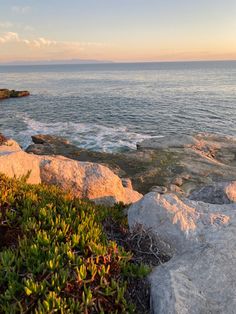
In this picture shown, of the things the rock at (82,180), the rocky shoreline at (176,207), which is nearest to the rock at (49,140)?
the rocky shoreline at (176,207)

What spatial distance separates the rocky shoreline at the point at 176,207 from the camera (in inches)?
238

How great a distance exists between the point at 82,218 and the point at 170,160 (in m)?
21.5

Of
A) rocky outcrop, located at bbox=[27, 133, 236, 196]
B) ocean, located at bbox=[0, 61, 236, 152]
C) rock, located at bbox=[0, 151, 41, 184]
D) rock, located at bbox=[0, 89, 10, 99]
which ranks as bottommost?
rock, located at bbox=[0, 89, 10, 99]

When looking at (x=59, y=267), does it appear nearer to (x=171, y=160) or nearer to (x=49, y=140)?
(x=171, y=160)

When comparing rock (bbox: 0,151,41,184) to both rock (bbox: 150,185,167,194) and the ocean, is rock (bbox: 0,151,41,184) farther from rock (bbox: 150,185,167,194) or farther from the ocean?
the ocean

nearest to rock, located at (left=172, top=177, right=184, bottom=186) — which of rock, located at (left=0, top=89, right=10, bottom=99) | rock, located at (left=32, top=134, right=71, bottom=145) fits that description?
rock, located at (left=32, top=134, right=71, bottom=145)

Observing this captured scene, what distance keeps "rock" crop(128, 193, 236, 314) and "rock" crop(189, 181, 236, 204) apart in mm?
2373

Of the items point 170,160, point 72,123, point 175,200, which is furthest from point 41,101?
→ point 175,200

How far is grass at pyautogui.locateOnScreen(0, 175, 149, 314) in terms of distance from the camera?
5.27m

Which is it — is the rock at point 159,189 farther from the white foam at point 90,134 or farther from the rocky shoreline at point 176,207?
the white foam at point 90,134

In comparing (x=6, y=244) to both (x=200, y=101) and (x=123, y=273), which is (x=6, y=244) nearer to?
(x=123, y=273)

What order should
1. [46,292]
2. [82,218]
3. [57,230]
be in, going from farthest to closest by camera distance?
[82,218]
[57,230]
[46,292]

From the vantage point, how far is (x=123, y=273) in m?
6.36

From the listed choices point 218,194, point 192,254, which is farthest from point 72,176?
point 192,254
